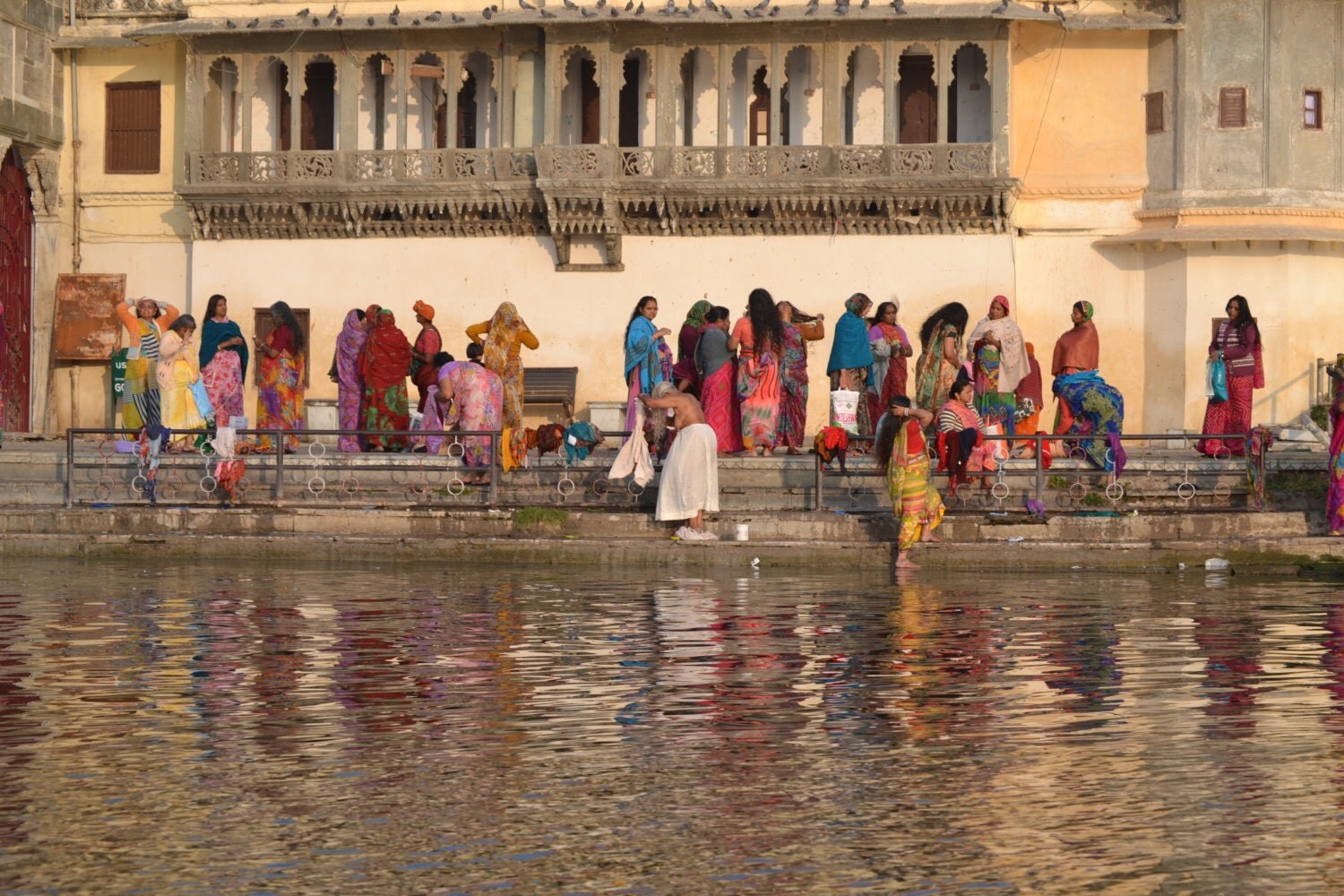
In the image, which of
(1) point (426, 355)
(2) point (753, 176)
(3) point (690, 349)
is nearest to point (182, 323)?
(1) point (426, 355)

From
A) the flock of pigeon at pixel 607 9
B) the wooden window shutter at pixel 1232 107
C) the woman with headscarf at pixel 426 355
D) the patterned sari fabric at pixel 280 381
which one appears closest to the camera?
the woman with headscarf at pixel 426 355

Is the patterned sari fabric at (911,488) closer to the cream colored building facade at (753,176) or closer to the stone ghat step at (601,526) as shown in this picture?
the stone ghat step at (601,526)

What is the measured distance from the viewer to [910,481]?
16656 mm

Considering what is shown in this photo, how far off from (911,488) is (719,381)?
3232 millimetres

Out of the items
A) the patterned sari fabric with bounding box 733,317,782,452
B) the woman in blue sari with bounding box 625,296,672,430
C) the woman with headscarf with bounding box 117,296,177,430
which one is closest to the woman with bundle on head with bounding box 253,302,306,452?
the woman with headscarf with bounding box 117,296,177,430

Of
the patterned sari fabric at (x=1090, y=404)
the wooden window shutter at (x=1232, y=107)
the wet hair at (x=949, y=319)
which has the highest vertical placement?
the wooden window shutter at (x=1232, y=107)

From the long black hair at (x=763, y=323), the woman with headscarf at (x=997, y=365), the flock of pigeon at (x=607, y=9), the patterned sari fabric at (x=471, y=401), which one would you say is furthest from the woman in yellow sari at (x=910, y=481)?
the flock of pigeon at (x=607, y=9)

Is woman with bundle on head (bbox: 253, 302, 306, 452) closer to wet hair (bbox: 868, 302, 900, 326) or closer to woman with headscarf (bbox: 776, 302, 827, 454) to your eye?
woman with headscarf (bbox: 776, 302, 827, 454)

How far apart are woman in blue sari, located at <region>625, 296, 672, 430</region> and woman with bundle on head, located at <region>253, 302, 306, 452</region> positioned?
12.2 ft

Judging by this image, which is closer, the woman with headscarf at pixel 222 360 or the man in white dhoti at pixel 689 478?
the man in white dhoti at pixel 689 478

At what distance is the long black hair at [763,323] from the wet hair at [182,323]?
16.1 feet

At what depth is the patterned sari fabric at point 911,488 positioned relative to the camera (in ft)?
54.5

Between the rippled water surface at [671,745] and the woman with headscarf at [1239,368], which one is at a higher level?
the woman with headscarf at [1239,368]

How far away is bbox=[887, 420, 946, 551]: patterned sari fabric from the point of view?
16.6 metres
